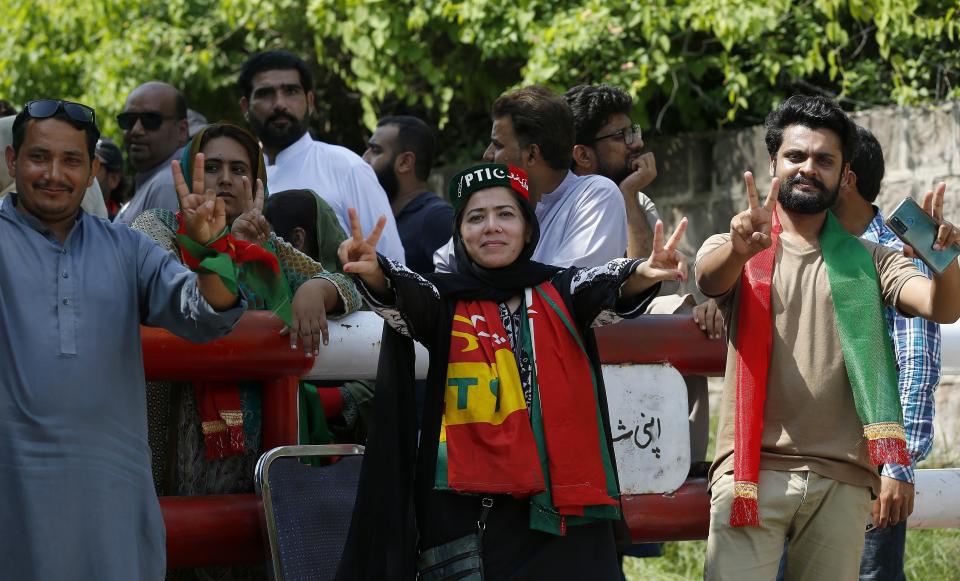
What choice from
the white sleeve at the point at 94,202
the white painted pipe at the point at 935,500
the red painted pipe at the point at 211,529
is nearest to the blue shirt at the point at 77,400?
the red painted pipe at the point at 211,529

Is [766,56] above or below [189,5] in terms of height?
below

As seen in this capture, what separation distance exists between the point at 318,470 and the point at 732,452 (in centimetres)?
129

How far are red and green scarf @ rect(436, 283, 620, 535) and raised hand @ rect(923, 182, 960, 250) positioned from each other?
1.08m

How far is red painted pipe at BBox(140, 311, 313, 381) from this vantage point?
4.16 metres

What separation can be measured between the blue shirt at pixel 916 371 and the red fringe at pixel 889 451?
35 cm

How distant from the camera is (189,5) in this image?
9891 millimetres

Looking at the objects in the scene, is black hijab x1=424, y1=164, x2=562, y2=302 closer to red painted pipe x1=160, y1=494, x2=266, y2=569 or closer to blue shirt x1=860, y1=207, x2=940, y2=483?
red painted pipe x1=160, y1=494, x2=266, y2=569

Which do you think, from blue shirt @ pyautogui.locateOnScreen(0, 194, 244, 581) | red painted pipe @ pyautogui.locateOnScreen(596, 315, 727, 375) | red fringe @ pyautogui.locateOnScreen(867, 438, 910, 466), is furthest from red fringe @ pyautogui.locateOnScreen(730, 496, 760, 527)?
blue shirt @ pyautogui.locateOnScreen(0, 194, 244, 581)

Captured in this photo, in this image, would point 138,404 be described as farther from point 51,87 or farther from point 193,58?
point 51,87

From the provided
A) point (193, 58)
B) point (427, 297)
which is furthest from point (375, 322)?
point (193, 58)

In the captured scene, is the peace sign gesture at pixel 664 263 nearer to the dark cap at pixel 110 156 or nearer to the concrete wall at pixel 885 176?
the concrete wall at pixel 885 176

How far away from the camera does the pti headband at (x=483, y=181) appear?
163 inches

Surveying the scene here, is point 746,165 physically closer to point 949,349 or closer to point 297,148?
point 297,148

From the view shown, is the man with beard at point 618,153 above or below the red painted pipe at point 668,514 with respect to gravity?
above
